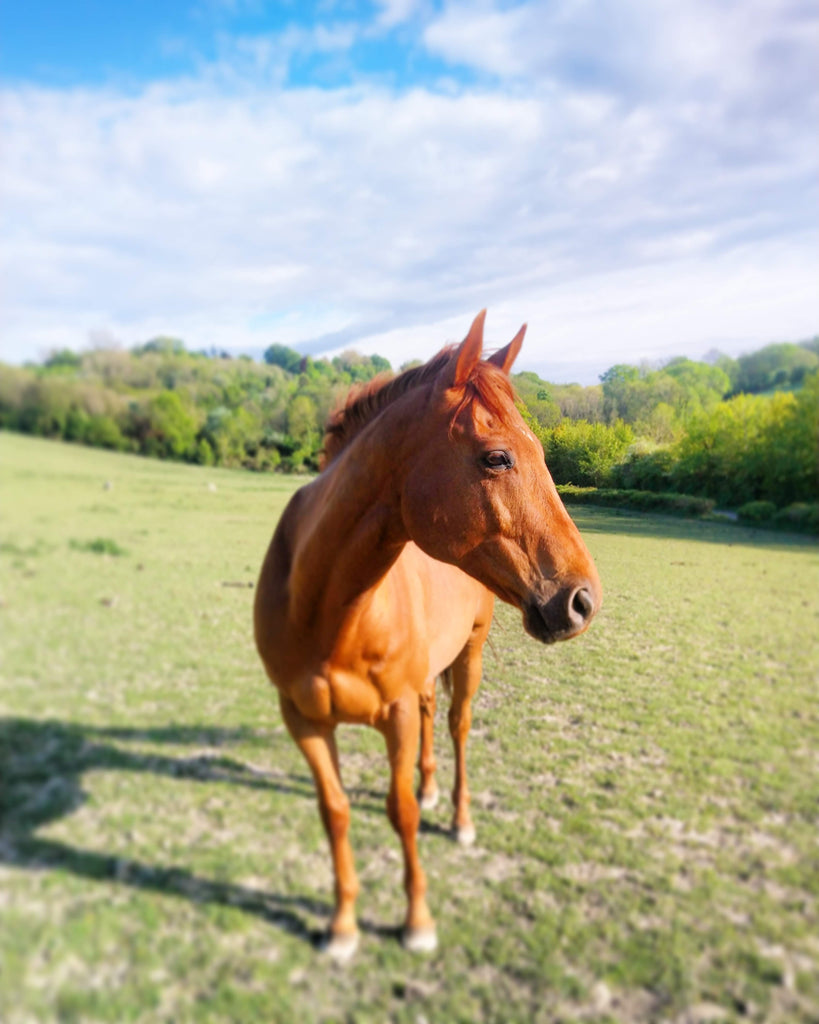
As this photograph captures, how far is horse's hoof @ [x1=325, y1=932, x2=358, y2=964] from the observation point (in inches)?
58.8

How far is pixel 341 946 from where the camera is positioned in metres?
1.51

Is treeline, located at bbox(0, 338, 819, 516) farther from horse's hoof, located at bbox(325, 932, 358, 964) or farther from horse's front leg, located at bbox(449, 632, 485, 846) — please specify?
horse's hoof, located at bbox(325, 932, 358, 964)

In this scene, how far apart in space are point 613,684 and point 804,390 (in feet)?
3.94

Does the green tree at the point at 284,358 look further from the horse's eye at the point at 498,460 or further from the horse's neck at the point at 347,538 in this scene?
the horse's eye at the point at 498,460

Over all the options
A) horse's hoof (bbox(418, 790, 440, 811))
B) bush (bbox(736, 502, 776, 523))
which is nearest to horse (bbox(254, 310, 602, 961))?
horse's hoof (bbox(418, 790, 440, 811))

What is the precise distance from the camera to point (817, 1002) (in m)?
1.33

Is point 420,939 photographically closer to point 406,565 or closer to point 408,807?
point 408,807

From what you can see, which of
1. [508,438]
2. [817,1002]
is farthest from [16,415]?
[817,1002]

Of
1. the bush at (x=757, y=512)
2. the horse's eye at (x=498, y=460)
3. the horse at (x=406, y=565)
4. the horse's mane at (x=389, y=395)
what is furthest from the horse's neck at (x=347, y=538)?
the bush at (x=757, y=512)


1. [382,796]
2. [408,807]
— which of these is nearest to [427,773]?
[382,796]

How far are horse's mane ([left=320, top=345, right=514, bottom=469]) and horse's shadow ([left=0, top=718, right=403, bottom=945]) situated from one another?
1.24m

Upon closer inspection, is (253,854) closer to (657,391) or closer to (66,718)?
(66,718)

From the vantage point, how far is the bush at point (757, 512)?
5.55ft

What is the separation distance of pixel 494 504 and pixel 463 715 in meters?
1.32
